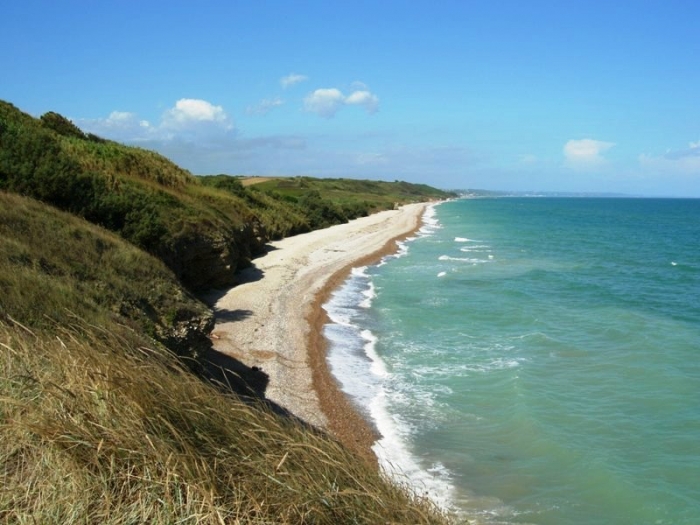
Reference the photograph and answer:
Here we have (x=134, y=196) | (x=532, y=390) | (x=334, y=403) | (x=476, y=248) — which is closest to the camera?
(x=334, y=403)

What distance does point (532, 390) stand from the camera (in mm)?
14438

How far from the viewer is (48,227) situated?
35.8 feet

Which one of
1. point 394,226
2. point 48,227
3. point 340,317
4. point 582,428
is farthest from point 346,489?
point 394,226

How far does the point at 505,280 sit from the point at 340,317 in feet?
42.1

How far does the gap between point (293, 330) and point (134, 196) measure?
656cm

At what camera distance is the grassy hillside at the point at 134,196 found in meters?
14.9

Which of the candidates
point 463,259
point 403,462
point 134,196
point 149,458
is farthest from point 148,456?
point 463,259

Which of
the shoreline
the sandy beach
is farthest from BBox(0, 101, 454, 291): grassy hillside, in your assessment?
the shoreline

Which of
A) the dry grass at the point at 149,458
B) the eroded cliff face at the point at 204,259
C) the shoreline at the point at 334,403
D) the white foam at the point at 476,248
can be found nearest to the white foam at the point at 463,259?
the white foam at the point at 476,248

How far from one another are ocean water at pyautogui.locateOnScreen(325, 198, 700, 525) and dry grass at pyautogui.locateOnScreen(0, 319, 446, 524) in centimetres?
149

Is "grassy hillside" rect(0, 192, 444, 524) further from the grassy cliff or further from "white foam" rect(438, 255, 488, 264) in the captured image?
"white foam" rect(438, 255, 488, 264)

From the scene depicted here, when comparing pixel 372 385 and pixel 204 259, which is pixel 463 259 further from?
pixel 372 385

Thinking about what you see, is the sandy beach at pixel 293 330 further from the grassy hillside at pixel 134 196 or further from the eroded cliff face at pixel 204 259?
the grassy hillside at pixel 134 196

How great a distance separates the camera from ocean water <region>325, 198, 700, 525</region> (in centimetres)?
990
